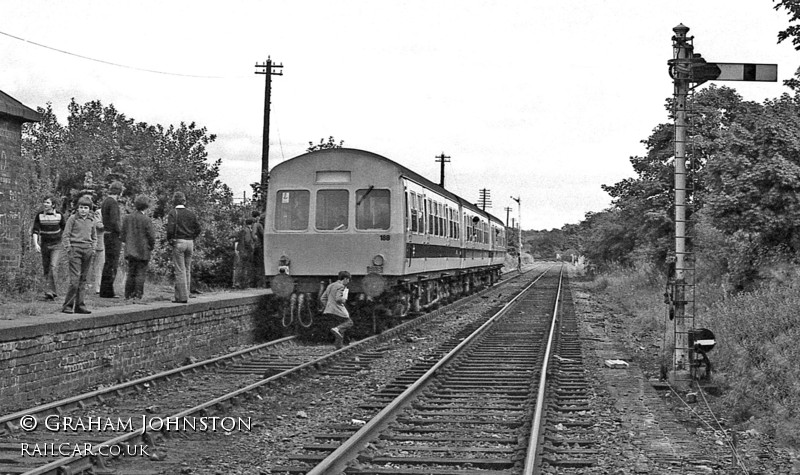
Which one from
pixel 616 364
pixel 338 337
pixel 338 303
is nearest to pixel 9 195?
pixel 338 303

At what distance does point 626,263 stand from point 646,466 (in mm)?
32944

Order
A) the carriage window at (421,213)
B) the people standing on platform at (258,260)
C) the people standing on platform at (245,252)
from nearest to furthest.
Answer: the carriage window at (421,213) → the people standing on platform at (245,252) → the people standing on platform at (258,260)

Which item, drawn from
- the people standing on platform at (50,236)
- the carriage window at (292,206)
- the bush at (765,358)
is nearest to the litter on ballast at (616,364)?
the bush at (765,358)

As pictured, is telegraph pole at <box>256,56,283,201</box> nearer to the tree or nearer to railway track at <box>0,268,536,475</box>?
the tree

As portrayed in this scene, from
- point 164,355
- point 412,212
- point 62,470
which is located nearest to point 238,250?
point 412,212

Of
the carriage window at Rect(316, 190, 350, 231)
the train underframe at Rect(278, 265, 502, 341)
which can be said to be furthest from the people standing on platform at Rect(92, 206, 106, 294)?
the carriage window at Rect(316, 190, 350, 231)

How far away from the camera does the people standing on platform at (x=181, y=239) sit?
13.1 m

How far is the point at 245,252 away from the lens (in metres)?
18.3

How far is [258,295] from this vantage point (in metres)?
15.9

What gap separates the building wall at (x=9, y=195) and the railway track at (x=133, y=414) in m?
6.44

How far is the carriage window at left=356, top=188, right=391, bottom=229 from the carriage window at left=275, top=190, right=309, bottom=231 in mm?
926

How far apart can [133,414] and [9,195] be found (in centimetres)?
992

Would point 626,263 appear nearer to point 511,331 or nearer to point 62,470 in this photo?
point 511,331

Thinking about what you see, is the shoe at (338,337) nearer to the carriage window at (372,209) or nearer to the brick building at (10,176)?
the carriage window at (372,209)
